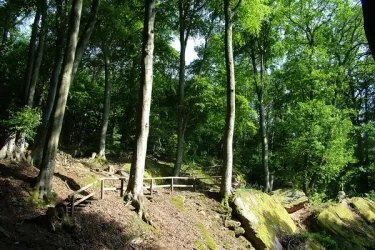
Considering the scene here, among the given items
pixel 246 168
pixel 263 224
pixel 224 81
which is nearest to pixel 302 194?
pixel 263 224

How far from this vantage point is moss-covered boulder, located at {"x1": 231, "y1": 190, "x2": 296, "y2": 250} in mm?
12461

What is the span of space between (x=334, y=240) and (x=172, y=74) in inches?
667

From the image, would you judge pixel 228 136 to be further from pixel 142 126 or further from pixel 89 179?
pixel 89 179

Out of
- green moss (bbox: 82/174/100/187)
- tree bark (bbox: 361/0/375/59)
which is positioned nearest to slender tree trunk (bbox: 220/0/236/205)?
green moss (bbox: 82/174/100/187)

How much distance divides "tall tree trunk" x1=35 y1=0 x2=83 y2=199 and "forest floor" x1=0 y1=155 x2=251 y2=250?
49 centimetres

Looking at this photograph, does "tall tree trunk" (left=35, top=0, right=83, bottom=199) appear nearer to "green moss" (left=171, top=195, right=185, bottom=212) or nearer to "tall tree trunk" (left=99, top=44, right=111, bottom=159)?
"green moss" (left=171, top=195, right=185, bottom=212)

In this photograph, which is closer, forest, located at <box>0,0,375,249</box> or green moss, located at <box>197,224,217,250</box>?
green moss, located at <box>197,224,217,250</box>

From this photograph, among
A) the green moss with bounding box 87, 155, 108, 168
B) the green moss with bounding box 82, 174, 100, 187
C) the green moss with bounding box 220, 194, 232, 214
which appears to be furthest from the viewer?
the green moss with bounding box 87, 155, 108, 168

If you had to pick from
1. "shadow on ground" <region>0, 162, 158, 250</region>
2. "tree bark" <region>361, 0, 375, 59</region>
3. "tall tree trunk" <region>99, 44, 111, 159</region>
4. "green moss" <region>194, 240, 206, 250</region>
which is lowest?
"green moss" <region>194, 240, 206, 250</region>

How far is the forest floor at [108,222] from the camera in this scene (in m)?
7.27

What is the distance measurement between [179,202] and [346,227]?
9212mm

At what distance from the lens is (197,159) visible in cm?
2691

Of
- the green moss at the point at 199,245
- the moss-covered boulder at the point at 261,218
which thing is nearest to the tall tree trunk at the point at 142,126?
the green moss at the point at 199,245

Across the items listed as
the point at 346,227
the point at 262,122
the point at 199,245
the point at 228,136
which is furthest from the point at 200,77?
the point at 199,245
